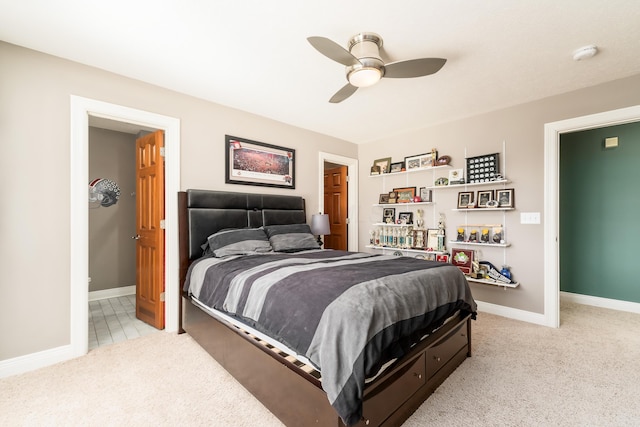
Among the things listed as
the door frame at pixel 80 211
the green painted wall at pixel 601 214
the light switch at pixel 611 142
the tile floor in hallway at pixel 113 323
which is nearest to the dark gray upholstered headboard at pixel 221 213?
the door frame at pixel 80 211

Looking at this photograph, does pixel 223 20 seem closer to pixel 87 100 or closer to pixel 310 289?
pixel 87 100

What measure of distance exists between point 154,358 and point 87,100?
2346 millimetres

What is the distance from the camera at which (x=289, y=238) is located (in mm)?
3297

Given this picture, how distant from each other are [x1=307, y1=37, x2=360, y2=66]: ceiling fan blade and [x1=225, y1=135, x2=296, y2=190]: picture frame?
1929mm

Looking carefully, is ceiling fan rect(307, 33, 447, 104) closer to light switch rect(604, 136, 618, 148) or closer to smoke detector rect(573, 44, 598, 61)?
smoke detector rect(573, 44, 598, 61)

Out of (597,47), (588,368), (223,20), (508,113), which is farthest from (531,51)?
(588,368)

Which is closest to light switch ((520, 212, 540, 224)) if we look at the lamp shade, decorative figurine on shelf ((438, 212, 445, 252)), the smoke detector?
decorative figurine on shelf ((438, 212, 445, 252))

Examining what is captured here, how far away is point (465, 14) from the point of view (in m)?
1.87

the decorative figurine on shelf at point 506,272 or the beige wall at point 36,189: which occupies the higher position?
the beige wall at point 36,189

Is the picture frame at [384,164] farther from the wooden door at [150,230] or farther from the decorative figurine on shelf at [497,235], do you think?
the wooden door at [150,230]

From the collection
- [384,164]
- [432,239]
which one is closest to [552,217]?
[432,239]

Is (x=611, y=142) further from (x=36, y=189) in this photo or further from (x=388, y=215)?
(x=36, y=189)

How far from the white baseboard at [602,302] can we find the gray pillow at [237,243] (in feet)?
14.1

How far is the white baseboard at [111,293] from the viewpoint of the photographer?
4.13 meters
